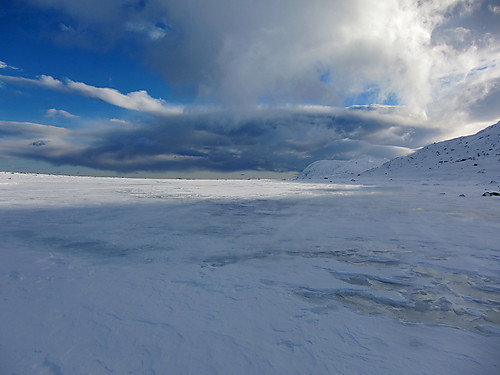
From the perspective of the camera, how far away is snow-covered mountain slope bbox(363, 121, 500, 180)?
97.1ft

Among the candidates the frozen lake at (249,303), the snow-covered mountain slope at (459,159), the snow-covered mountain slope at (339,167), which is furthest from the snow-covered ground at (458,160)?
the snow-covered mountain slope at (339,167)

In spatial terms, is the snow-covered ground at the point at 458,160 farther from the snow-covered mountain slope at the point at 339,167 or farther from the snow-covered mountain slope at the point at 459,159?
the snow-covered mountain slope at the point at 339,167

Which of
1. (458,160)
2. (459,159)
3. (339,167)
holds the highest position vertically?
(339,167)

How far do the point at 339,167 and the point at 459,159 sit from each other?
8496 cm

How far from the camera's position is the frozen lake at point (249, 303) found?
199 cm

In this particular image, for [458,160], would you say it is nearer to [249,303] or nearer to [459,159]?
[459,159]

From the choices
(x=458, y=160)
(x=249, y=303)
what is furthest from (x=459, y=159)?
(x=249, y=303)

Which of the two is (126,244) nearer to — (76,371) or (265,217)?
(76,371)

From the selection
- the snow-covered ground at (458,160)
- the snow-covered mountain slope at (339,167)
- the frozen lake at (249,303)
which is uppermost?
the snow-covered mountain slope at (339,167)

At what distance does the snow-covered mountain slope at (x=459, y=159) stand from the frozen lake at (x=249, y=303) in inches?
1114

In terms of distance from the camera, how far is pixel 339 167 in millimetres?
121375

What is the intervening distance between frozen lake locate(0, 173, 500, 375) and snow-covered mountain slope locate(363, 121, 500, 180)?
2829 centimetres

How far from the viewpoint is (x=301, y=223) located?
7.17 metres

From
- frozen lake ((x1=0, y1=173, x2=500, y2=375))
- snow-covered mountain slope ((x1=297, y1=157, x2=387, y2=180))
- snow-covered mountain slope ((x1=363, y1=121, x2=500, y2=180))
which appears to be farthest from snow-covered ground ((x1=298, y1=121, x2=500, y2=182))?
snow-covered mountain slope ((x1=297, y1=157, x2=387, y2=180))
